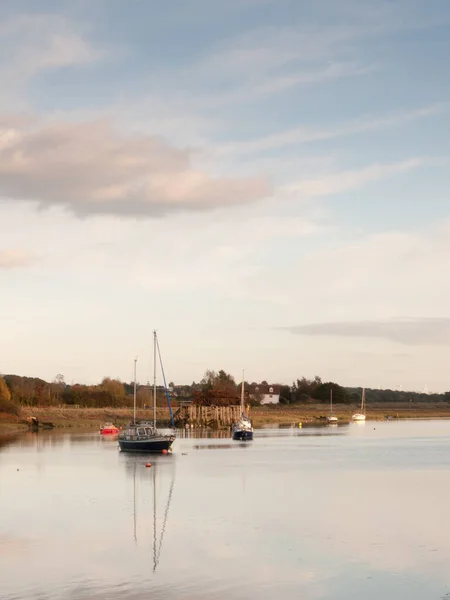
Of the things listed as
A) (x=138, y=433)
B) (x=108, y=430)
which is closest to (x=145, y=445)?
(x=138, y=433)

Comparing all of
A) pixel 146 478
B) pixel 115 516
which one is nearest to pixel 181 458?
pixel 146 478

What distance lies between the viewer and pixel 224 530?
124 feet

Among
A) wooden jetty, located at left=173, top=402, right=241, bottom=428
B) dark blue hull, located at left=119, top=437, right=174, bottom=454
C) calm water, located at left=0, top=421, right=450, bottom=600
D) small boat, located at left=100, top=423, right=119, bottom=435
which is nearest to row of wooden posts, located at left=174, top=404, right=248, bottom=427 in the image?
wooden jetty, located at left=173, top=402, right=241, bottom=428

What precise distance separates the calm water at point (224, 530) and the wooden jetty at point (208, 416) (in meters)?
82.0

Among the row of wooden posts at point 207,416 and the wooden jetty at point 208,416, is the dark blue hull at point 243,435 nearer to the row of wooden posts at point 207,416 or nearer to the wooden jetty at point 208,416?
→ the row of wooden posts at point 207,416

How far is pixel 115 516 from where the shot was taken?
4244 centimetres

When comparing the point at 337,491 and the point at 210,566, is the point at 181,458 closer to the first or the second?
the point at 337,491

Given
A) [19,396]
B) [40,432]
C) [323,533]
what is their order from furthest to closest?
[19,396] → [40,432] → [323,533]

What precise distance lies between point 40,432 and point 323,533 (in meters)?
91.3

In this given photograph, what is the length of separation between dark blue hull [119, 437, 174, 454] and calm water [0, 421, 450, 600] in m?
9.18

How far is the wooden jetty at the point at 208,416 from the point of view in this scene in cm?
15575

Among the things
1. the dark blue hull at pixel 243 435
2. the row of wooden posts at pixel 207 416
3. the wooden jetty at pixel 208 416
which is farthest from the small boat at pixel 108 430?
the wooden jetty at pixel 208 416

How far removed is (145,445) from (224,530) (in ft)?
151

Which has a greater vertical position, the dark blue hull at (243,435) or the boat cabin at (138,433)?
the boat cabin at (138,433)
